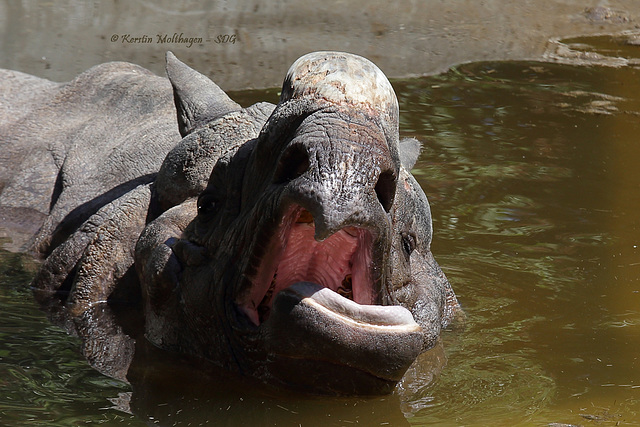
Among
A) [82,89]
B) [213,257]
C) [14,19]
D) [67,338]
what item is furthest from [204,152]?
[14,19]

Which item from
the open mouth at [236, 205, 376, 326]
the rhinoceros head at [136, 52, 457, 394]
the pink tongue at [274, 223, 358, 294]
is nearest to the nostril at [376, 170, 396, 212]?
the rhinoceros head at [136, 52, 457, 394]

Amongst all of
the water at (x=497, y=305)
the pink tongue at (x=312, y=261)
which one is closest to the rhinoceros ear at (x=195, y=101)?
the water at (x=497, y=305)

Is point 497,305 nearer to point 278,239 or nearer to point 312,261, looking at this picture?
point 312,261

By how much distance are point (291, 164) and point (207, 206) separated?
0.96 m

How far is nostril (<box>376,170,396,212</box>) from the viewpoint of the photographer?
4.02m

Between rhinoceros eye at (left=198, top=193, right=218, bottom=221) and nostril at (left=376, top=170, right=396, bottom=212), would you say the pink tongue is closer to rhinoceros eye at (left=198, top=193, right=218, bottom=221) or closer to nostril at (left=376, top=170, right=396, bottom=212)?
nostril at (left=376, top=170, right=396, bottom=212)

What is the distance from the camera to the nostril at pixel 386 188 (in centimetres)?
402

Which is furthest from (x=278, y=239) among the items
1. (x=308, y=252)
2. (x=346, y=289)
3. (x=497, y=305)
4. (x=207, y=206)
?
(x=497, y=305)

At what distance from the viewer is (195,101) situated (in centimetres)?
590

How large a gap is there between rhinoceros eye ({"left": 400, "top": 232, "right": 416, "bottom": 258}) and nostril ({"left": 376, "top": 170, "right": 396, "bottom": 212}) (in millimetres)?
849

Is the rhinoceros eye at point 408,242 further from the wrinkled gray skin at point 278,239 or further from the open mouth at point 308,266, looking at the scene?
the open mouth at point 308,266

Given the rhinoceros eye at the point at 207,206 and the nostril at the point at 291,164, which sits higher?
the nostril at the point at 291,164

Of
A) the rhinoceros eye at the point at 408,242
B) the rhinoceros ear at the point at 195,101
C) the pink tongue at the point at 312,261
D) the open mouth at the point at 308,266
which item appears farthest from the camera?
the rhinoceros ear at the point at 195,101

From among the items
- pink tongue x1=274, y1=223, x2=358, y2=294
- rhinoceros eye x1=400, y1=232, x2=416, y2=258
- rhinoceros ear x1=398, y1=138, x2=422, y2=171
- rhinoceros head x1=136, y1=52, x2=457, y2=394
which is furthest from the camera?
rhinoceros ear x1=398, y1=138, x2=422, y2=171
